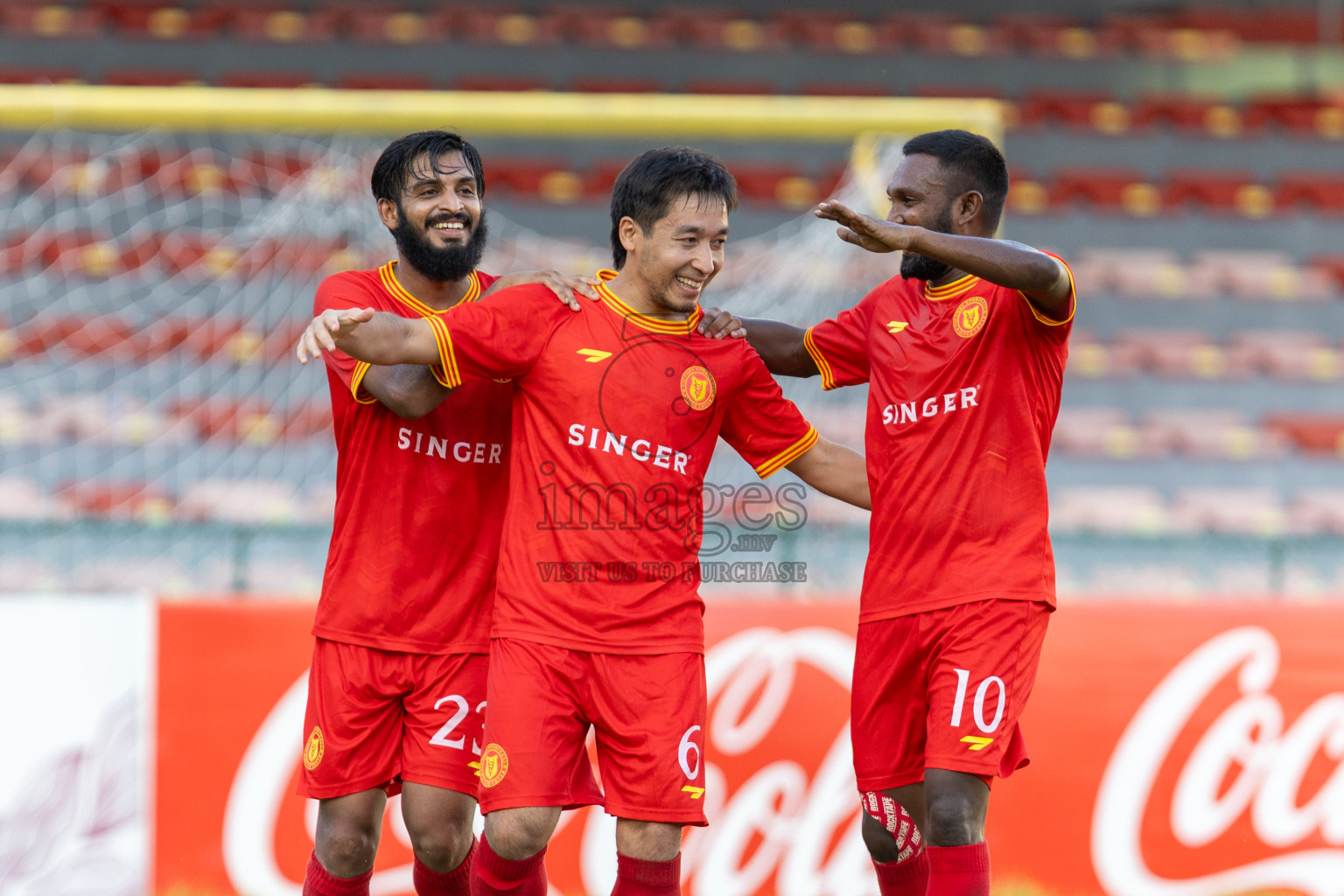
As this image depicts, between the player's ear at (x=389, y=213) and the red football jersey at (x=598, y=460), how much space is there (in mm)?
480

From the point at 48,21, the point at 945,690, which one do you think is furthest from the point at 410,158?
the point at 48,21

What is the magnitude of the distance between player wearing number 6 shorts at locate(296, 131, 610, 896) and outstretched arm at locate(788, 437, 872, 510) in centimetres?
80

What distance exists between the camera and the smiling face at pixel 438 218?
11.3 feet

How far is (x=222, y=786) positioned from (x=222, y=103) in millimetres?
2646

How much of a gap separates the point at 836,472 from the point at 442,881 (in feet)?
4.89

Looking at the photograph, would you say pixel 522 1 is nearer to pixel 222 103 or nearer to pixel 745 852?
pixel 222 103

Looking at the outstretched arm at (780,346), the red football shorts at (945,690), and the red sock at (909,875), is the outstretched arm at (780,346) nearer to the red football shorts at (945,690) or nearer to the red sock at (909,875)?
the red football shorts at (945,690)

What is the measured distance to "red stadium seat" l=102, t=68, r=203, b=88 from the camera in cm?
1017

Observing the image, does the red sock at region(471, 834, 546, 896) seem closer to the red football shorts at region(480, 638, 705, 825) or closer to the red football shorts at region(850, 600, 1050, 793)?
the red football shorts at region(480, 638, 705, 825)

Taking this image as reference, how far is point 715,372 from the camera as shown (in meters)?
3.29

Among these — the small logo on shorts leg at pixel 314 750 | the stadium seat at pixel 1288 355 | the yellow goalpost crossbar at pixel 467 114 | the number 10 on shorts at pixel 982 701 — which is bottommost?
the small logo on shorts leg at pixel 314 750

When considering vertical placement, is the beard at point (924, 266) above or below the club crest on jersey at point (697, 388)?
above

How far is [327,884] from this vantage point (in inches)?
134

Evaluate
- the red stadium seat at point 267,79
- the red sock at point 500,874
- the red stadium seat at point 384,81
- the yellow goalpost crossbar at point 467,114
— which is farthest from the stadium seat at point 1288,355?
the red sock at point 500,874
